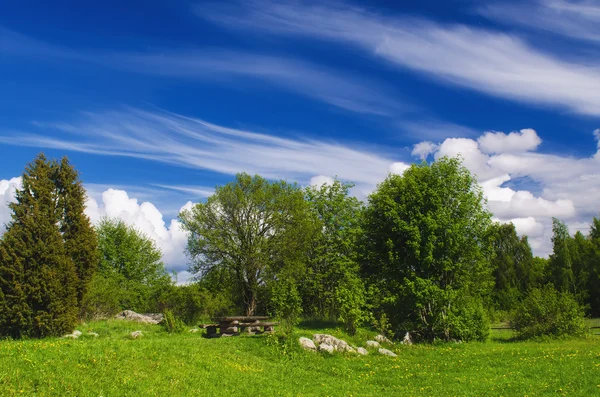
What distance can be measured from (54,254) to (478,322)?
2443cm

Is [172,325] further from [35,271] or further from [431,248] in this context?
[431,248]

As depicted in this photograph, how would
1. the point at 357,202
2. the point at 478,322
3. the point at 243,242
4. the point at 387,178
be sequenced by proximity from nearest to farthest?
the point at 478,322 → the point at 387,178 → the point at 243,242 → the point at 357,202

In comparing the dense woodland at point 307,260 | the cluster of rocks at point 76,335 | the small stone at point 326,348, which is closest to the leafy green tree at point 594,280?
the dense woodland at point 307,260

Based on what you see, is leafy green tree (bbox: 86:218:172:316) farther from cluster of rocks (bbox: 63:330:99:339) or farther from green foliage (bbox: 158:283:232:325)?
cluster of rocks (bbox: 63:330:99:339)

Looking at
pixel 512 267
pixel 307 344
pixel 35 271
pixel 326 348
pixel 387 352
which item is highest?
pixel 512 267

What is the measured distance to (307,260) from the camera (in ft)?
139

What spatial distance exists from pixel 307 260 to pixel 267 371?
26241mm

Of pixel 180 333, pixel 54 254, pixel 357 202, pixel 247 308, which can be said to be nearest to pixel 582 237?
pixel 357 202

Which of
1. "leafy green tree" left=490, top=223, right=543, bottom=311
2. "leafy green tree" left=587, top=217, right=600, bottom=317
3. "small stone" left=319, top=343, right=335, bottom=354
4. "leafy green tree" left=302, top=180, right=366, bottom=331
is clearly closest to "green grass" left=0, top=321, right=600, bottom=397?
"small stone" left=319, top=343, right=335, bottom=354

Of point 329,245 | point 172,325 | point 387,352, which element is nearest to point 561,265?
point 329,245

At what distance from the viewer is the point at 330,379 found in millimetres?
15812

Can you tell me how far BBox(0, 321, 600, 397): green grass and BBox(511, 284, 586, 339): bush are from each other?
25.7ft

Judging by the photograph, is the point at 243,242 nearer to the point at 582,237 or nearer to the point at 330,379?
the point at 330,379

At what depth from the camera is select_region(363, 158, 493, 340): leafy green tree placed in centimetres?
2764
